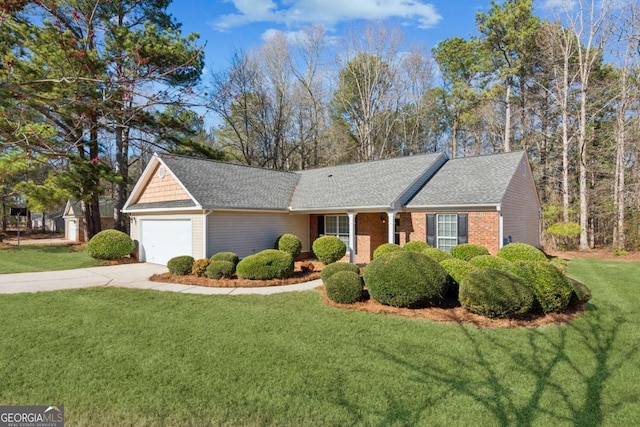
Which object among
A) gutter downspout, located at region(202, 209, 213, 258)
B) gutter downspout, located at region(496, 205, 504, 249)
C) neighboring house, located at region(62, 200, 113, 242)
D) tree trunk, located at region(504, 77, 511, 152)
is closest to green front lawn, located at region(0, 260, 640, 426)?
gutter downspout, located at region(496, 205, 504, 249)

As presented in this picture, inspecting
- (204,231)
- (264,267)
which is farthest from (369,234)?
(204,231)

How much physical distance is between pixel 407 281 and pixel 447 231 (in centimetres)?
646

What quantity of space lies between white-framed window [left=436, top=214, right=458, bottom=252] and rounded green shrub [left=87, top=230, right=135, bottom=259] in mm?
13012

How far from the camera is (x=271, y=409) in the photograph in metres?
3.65

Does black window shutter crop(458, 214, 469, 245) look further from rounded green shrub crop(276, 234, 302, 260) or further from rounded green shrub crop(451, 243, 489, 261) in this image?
rounded green shrub crop(276, 234, 302, 260)

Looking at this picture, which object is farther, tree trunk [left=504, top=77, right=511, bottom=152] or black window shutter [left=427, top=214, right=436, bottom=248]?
tree trunk [left=504, top=77, right=511, bottom=152]

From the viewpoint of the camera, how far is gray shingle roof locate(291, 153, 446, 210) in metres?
14.2

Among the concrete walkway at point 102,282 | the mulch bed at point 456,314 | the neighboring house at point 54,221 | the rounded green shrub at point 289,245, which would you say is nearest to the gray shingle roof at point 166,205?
the concrete walkway at point 102,282

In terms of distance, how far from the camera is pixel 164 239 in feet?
48.5

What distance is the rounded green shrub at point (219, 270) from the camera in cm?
1076

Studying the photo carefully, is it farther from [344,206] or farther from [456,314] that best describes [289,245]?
[456,314]

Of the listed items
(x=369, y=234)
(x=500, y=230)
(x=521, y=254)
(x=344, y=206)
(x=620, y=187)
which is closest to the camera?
(x=521, y=254)

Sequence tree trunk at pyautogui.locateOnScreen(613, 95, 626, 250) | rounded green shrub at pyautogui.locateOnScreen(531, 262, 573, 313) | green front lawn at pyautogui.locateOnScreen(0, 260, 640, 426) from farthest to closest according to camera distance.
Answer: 1. tree trunk at pyautogui.locateOnScreen(613, 95, 626, 250)
2. rounded green shrub at pyautogui.locateOnScreen(531, 262, 573, 313)
3. green front lawn at pyautogui.locateOnScreen(0, 260, 640, 426)

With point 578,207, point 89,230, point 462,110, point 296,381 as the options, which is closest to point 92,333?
point 296,381
